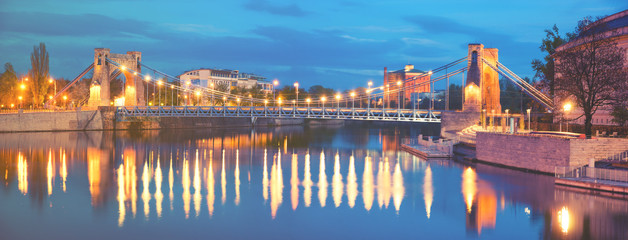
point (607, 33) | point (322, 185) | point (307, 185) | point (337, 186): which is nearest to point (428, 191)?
point (337, 186)

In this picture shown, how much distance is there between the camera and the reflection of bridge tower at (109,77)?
60.6 m

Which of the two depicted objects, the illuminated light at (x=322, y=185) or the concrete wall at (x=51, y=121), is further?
the concrete wall at (x=51, y=121)

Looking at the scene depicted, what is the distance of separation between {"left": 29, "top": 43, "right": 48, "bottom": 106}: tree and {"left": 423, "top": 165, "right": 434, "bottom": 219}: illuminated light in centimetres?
4881

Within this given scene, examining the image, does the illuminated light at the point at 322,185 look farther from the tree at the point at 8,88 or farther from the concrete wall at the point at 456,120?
the tree at the point at 8,88

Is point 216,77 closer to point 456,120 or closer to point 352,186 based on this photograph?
point 456,120

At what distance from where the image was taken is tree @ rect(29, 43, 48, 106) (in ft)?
206

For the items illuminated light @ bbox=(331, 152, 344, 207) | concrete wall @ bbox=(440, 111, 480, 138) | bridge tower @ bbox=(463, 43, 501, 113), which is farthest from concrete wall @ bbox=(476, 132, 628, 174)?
bridge tower @ bbox=(463, 43, 501, 113)

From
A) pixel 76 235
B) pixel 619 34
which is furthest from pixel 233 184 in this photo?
pixel 619 34

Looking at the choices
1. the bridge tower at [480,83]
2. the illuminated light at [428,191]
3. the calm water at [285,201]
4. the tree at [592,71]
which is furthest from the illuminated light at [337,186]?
the bridge tower at [480,83]

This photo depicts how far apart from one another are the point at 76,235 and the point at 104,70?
47.2 metres

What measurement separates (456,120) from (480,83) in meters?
3.40

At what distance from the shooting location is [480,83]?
44031 mm

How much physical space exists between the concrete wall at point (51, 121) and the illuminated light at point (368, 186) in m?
35.1

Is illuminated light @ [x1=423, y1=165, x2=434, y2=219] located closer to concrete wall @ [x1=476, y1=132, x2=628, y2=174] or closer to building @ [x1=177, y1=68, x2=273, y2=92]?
concrete wall @ [x1=476, y1=132, x2=628, y2=174]
